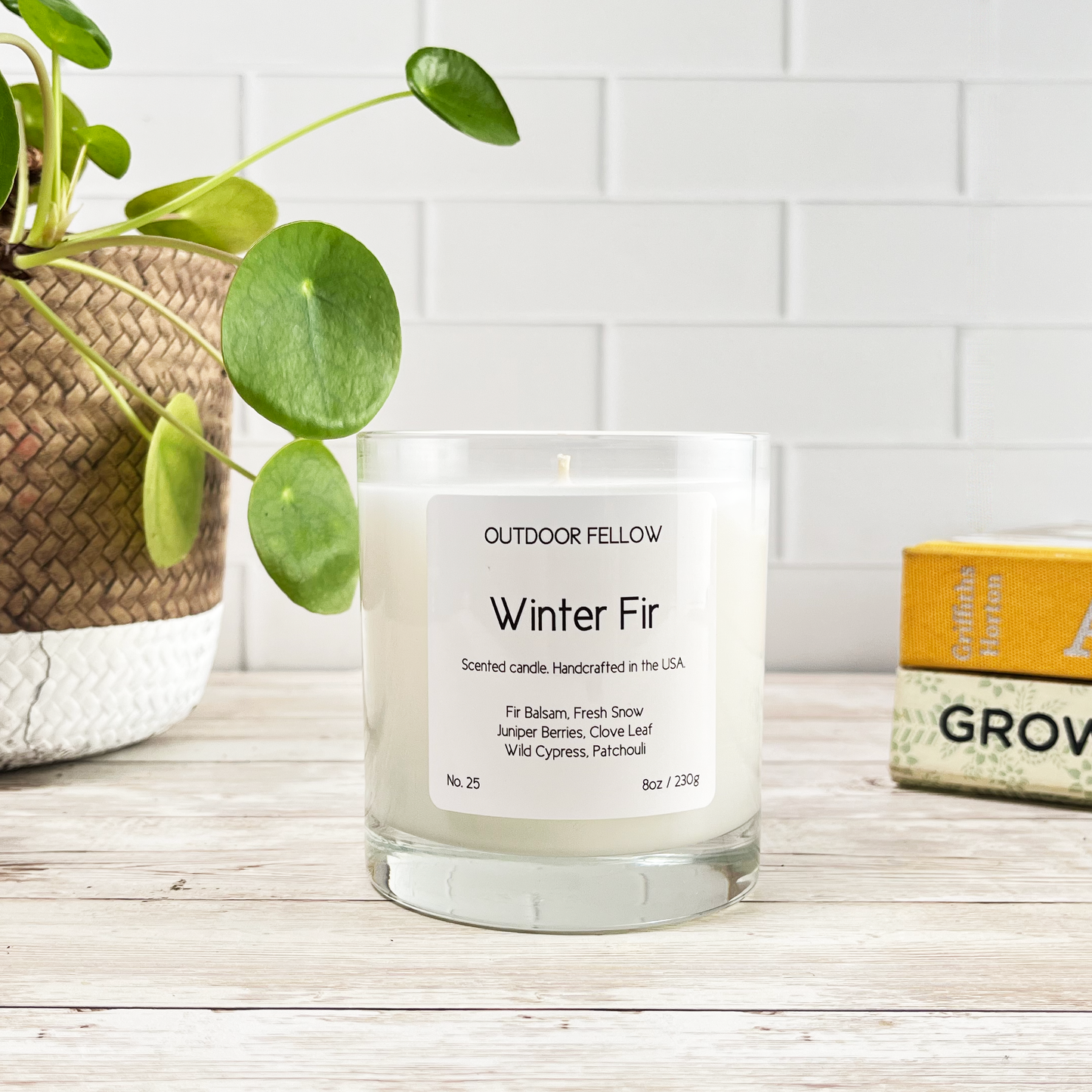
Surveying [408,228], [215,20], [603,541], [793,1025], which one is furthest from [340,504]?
[215,20]

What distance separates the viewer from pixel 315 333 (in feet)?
1.37

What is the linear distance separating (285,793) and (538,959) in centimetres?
22

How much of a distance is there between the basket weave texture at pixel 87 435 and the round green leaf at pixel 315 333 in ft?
0.50

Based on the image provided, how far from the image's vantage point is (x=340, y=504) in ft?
1.62

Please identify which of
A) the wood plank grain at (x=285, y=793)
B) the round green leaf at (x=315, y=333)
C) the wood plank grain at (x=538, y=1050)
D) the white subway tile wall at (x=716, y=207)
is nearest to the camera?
the wood plank grain at (x=538, y=1050)

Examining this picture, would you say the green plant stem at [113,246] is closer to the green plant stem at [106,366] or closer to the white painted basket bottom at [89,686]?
the green plant stem at [106,366]

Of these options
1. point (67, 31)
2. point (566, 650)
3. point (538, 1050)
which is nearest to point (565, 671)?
point (566, 650)

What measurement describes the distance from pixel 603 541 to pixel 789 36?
631 mm

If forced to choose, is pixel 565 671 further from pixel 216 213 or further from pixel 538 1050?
pixel 216 213

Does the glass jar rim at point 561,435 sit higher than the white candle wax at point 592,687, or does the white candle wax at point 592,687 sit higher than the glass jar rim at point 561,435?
the glass jar rim at point 561,435

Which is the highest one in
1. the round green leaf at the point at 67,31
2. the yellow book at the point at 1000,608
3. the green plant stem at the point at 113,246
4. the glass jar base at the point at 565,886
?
the round green leaf at the point at 67,31

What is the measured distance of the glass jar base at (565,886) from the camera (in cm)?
36

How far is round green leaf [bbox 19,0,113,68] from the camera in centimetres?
43

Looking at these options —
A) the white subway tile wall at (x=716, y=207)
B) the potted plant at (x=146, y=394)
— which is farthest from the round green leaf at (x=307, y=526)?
the white subway tile wall at (x=716, y=207)
